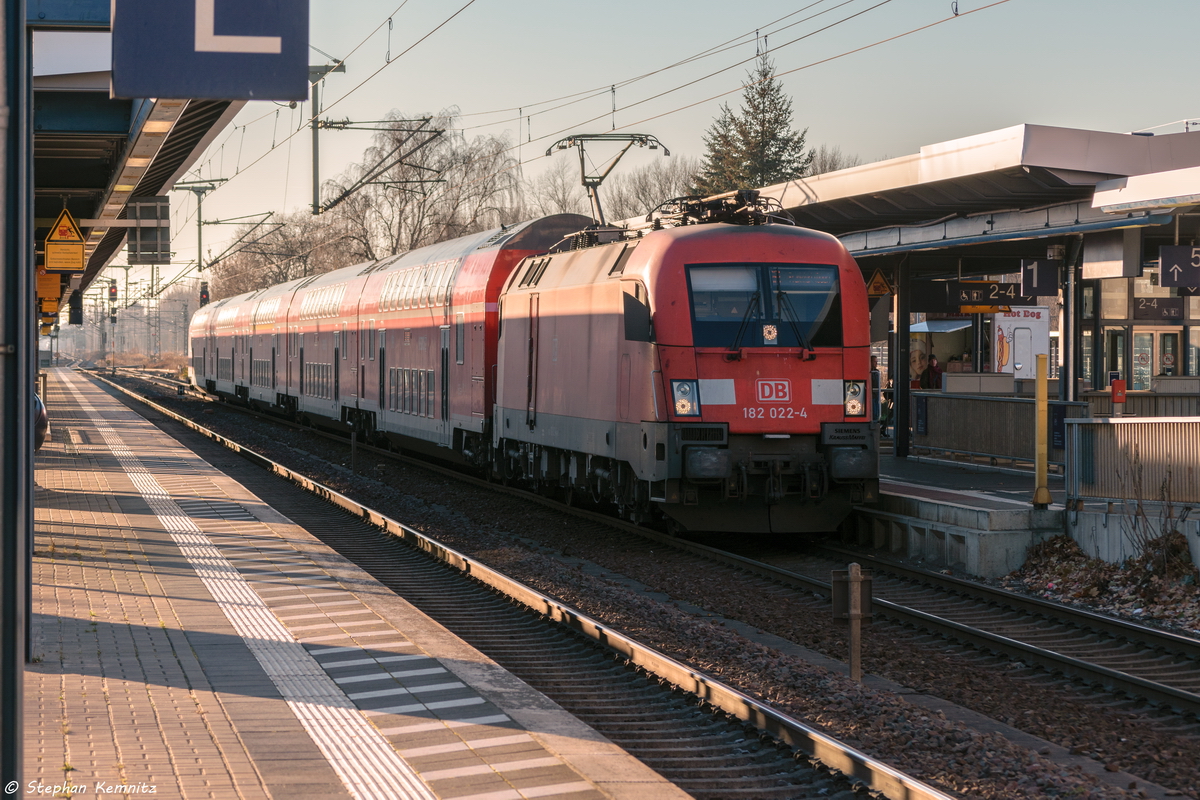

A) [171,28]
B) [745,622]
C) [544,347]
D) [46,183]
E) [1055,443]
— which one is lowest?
[745,622]

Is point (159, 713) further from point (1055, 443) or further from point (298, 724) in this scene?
point (1055, 443)

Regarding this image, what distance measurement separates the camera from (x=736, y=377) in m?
13.4

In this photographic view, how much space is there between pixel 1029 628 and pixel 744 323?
14.8 ft

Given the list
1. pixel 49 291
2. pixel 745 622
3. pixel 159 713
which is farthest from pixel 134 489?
pixel 159 713

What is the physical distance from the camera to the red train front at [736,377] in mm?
13203

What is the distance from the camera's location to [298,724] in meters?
6.53

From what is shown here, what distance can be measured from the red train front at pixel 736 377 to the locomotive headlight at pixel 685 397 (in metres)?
0.01

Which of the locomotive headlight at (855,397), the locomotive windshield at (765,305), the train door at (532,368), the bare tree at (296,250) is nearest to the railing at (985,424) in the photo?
the locomotive headlight at (855,397)

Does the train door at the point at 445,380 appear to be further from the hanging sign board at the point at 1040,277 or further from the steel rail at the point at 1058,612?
the steel rail at the point at 1058,612

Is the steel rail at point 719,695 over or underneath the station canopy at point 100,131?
underneath

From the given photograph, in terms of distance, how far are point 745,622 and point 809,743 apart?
164 inches

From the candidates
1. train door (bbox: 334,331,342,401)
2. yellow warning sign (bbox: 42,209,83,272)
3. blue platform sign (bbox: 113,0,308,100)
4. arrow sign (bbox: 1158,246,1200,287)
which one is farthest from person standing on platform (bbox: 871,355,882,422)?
train door (bbox: 334,331,342,401)

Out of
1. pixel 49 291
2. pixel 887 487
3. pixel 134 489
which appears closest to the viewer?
pixel 887 487

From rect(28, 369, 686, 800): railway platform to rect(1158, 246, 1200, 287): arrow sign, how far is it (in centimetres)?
1029
